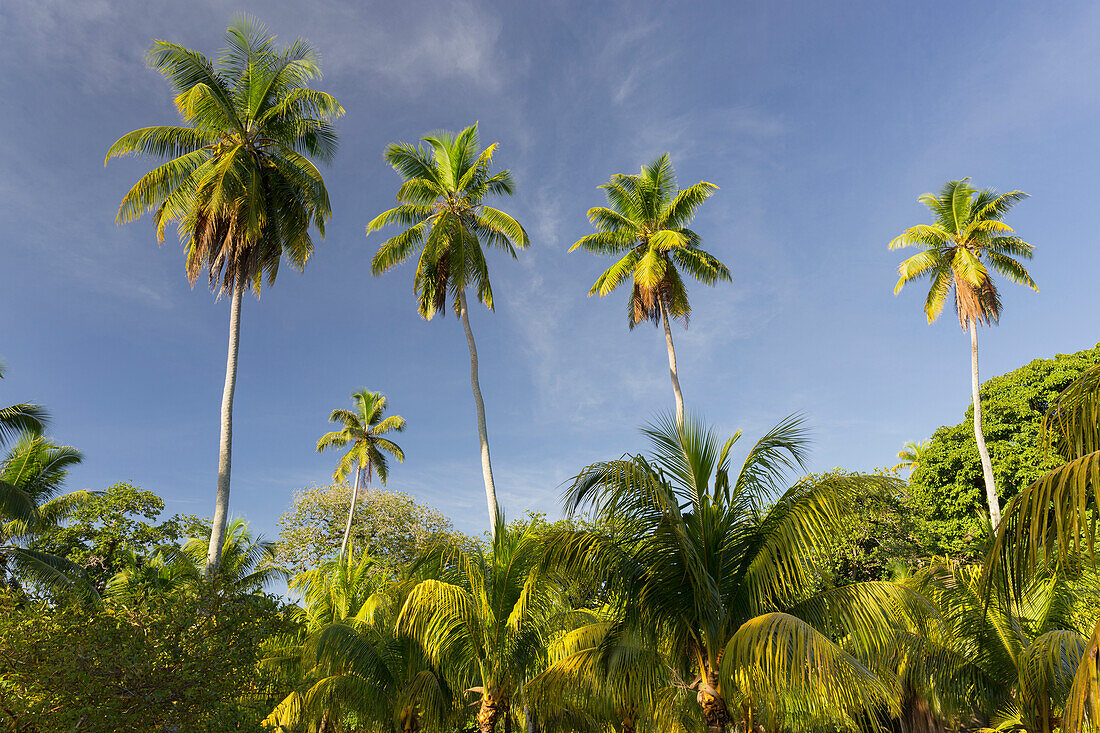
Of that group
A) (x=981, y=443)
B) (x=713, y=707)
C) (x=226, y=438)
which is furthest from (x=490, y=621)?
(x=981, y=443)

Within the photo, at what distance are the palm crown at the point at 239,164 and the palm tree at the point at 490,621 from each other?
984 cm

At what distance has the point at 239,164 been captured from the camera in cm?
1535

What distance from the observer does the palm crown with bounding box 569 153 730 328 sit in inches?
933

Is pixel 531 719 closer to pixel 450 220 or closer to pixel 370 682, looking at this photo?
pixel 370 682

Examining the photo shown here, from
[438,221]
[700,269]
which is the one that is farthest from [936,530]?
[438,221]

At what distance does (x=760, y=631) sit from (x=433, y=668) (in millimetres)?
7359

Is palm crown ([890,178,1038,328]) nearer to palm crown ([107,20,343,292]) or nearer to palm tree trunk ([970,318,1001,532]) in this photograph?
palm tree trunk ([970,318,1001,532])

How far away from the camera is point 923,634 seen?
1153 centimetres

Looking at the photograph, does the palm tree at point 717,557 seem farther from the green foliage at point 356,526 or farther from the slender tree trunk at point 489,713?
the green foliage at point 356,526

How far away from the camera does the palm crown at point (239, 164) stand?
601 inches

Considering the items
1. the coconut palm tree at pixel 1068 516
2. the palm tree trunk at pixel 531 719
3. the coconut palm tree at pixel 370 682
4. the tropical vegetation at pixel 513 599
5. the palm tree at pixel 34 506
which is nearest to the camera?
the coconut palm tree at pixel 1068 516

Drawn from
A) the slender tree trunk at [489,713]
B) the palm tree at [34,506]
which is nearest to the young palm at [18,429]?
the palm tree at [34,506]

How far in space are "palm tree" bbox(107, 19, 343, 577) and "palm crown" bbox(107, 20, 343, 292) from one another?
0.02 metres

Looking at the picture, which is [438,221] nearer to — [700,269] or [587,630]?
[700,269]
